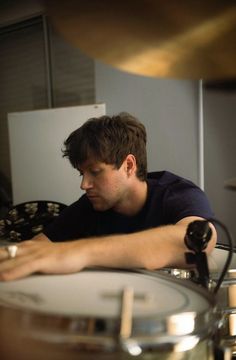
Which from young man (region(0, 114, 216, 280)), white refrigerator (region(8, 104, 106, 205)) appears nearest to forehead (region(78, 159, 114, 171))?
young man (region(0, 114, 216, 280))

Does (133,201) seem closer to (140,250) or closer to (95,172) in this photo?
(95,172)

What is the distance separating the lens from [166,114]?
2039 mm

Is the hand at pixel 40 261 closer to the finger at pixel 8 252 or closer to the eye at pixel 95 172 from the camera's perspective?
the finger at pixel 8 252

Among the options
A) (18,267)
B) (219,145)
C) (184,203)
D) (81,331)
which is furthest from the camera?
(219,145)

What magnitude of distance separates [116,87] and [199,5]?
179 cm

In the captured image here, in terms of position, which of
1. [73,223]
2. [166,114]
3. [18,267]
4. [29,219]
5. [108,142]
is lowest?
[29,219]

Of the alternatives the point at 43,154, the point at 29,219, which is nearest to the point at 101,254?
the point at 29,219

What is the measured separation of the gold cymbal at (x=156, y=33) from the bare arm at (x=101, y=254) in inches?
9.1

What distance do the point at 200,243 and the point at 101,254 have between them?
0.44 ft

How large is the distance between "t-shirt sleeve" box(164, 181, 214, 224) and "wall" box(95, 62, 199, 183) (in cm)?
92

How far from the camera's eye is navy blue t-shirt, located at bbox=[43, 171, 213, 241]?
3.33 ft

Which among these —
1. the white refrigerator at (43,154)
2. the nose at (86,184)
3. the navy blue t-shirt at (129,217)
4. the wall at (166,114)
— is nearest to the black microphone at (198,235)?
the navy blue t-shirt at (129,217)

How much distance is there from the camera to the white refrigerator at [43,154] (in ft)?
7.79

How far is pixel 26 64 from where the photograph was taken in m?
2.74
